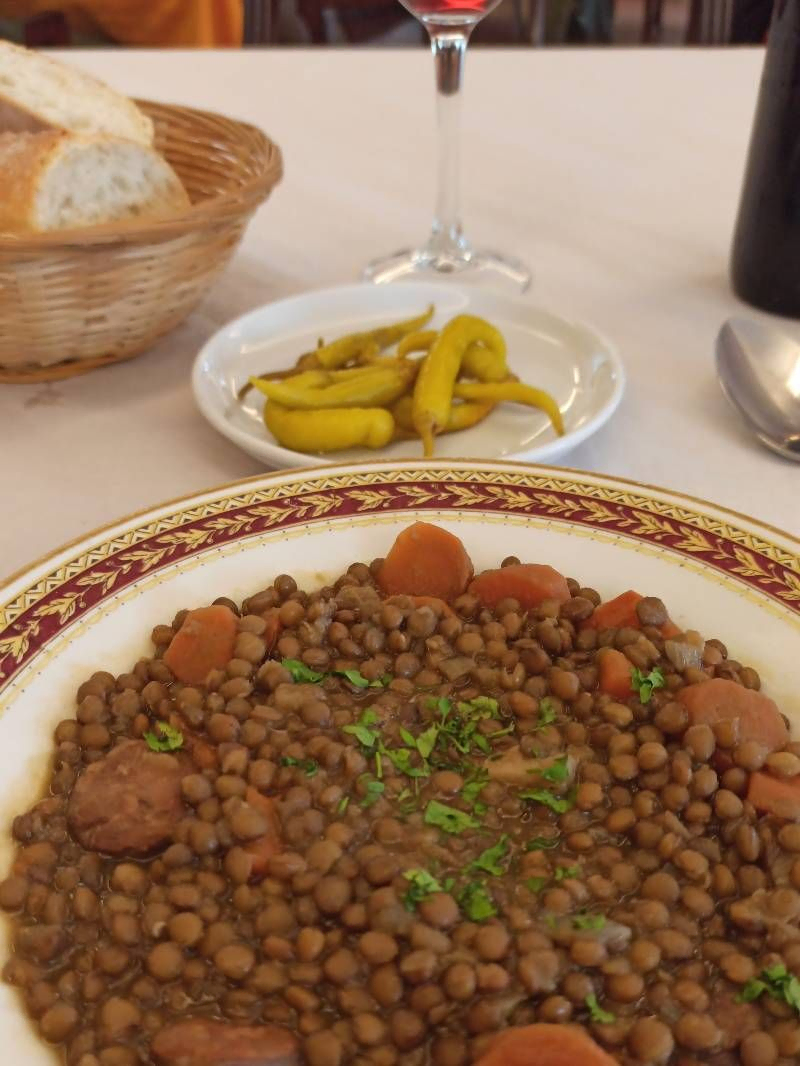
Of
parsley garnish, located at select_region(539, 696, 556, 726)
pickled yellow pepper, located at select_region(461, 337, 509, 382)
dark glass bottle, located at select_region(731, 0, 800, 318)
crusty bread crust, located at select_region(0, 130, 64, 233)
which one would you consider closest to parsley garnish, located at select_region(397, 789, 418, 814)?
parsley garnish, located at select_region(539, 696, 556, 726)

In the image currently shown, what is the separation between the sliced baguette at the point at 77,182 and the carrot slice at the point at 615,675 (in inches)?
50.4

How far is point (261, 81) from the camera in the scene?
4.30 metres

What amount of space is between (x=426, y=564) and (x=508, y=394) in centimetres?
63

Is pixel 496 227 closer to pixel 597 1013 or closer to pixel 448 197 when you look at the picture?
pixel 448 197

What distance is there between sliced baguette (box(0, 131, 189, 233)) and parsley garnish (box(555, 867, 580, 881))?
150 cm

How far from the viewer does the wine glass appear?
2.66 meters

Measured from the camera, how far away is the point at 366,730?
1.57m

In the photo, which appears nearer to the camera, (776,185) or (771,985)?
(771,985)

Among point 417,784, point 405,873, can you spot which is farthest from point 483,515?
point 405,873

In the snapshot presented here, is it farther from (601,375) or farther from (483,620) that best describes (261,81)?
(483,620)

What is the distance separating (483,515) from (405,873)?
72cm

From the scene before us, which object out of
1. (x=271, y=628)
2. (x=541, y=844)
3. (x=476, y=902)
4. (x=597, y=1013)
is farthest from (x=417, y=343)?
(x=597, y=1013)

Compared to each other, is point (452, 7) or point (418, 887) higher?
Result: point (452, 7)

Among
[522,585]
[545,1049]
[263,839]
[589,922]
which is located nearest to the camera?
[545,1049]
